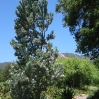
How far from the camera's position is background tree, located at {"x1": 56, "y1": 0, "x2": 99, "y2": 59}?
53.9ft

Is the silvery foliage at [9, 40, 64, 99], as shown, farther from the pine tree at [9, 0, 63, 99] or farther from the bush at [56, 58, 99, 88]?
the bush at [56, 58, 99, 88]

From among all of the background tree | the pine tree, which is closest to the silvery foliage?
the pine tree

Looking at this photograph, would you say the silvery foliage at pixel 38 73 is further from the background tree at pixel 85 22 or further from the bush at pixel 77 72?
the bush at pixel 77 72

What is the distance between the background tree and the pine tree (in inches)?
112

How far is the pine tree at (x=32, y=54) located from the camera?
13906 millimetres

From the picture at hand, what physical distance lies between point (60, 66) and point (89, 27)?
4419 millimetres

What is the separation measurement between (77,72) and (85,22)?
899 inches

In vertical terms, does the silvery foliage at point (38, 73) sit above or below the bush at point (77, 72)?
below

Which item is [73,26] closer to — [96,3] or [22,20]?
[96,3]

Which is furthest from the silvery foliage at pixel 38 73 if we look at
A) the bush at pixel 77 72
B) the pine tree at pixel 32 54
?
the bush at pixel 77 72

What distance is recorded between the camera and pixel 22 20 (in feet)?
49.2

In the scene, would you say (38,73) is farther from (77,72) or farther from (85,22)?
(77,72)

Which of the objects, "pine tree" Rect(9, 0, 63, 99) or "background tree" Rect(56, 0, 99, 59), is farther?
"background tree" Rect(56, 0, 99, 59)

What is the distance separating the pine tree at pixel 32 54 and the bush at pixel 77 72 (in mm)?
23445
